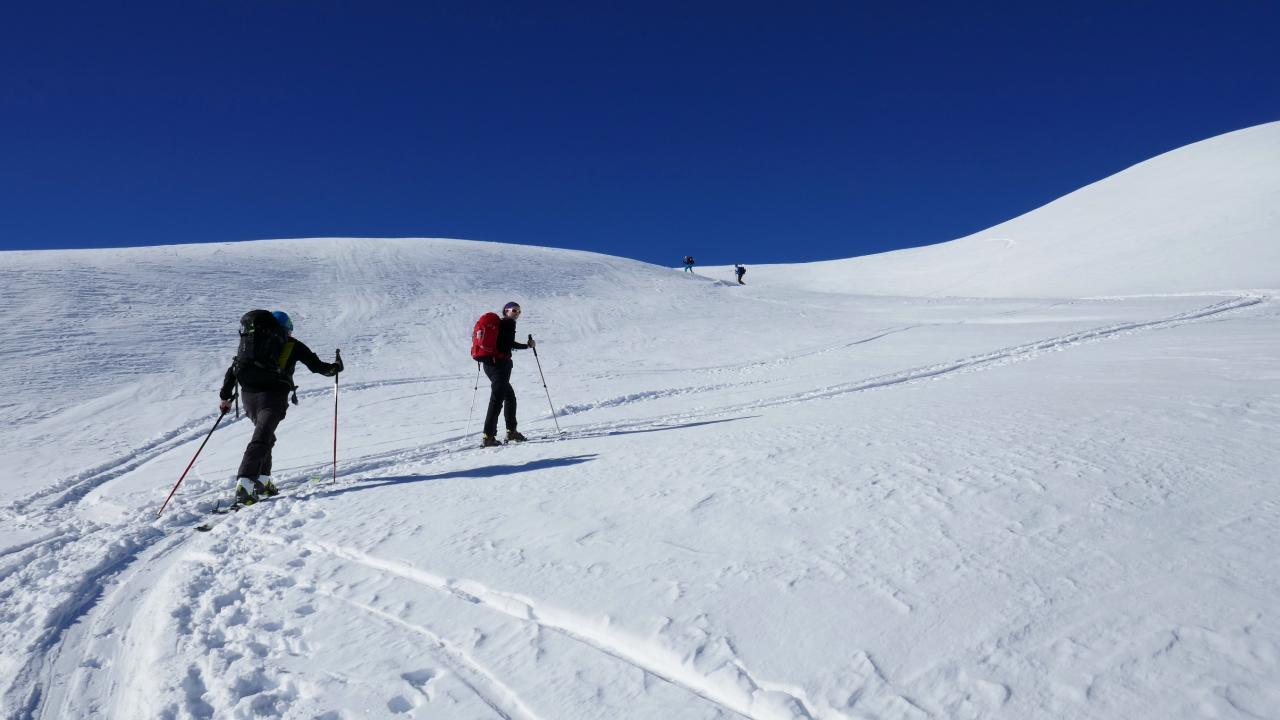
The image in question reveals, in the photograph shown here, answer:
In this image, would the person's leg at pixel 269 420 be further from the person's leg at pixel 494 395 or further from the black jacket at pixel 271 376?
the person's leg at pixel 494 395

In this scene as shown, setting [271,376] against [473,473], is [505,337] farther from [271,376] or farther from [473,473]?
[271,376]

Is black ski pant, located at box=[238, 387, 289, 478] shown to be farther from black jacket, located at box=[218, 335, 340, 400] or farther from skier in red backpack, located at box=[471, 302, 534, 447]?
skier in red backpack, located at box=[471, 302, 534, 447]

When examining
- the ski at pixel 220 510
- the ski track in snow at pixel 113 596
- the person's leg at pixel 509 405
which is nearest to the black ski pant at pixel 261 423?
the ski at pixel 220 510

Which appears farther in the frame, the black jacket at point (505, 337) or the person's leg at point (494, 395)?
the black jacket at point (505, 337)

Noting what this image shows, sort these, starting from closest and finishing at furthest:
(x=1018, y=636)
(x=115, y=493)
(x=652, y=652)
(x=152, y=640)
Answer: (x=1018, y=636) < (x=652, y=652) < (x=152, y=640) < (x=115, y=493)

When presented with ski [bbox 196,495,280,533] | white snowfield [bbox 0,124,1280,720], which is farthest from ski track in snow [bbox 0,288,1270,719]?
ski [bbox 196,495,280,533]

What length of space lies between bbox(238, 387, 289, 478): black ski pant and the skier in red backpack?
239cm

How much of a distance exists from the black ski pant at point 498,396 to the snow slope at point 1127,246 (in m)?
27.6

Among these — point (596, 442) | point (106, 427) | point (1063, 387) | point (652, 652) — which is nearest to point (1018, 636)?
point (652, 652)

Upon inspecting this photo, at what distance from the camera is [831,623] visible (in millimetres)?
2750

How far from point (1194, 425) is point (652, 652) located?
15.8 feet

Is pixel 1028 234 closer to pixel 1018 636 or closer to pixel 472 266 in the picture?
pixel 472 266

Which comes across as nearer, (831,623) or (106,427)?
(831,623)

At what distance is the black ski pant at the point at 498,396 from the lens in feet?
26.5
